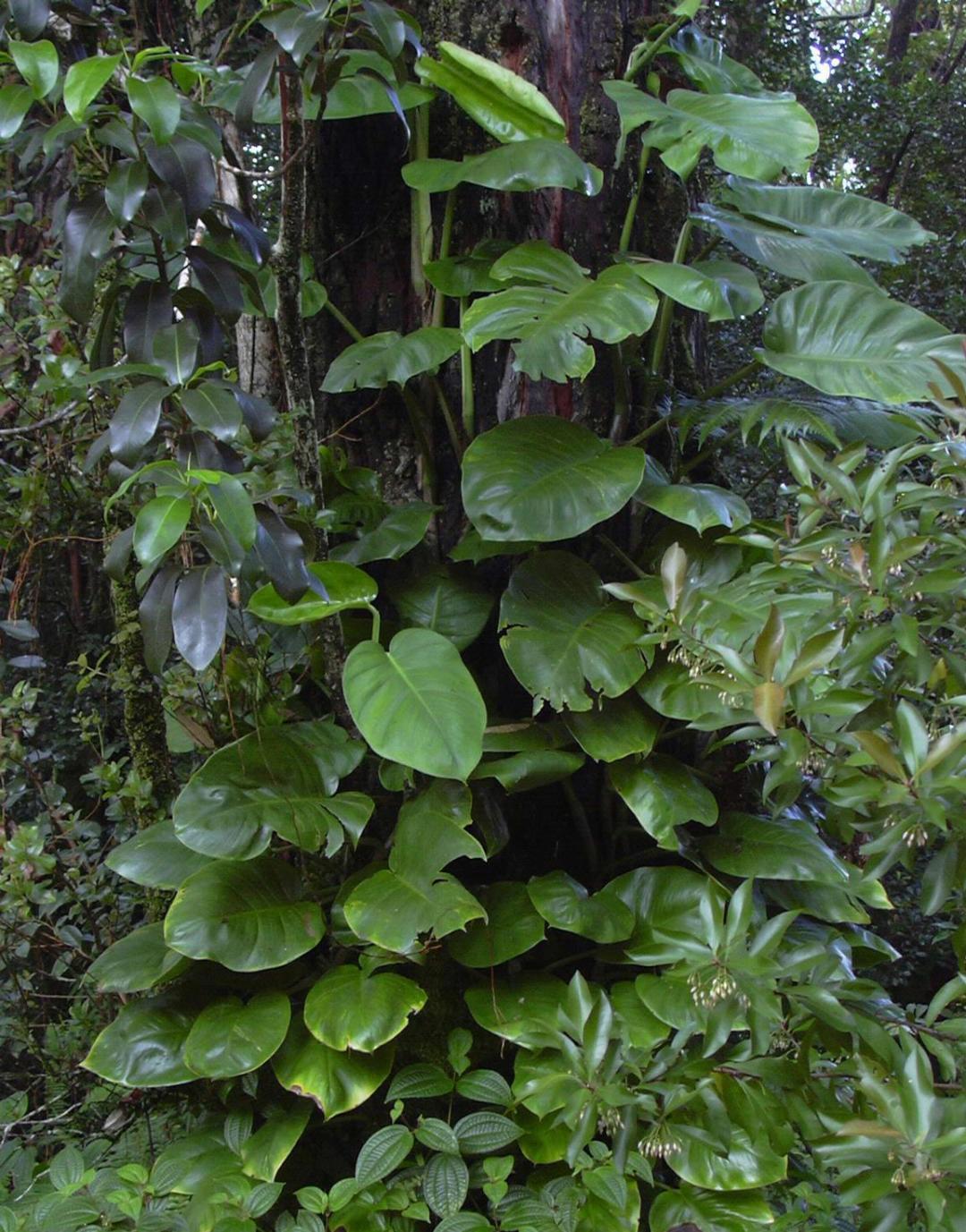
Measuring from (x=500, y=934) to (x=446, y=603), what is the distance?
614 mm

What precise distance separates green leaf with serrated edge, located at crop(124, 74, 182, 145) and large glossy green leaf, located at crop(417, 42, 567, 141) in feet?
1.84

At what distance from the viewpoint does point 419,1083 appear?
5.27 feet

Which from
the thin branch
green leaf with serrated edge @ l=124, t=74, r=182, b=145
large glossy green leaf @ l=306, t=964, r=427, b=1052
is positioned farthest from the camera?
the thin branch

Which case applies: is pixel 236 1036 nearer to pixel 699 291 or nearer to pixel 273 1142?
pixel 273 1142

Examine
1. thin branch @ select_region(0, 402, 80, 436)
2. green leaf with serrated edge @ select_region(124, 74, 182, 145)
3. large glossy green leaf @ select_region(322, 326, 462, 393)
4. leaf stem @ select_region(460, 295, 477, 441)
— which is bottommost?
thin branch @ select_region(0, 402, 80, 436)

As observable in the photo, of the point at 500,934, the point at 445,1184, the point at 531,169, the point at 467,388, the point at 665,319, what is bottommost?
the point at 445,1184

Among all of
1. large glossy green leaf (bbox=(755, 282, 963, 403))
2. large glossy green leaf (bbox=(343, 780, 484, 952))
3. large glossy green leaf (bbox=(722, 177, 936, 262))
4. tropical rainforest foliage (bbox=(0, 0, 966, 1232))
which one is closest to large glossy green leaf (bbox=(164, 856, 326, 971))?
tropical rainforest foliage (bbox=(0, 0, 966, 1232))

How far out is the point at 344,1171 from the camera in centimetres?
178

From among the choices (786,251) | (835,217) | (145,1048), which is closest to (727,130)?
(786,251)

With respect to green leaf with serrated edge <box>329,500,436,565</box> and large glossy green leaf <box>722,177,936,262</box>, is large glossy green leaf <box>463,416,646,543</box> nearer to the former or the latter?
green leaf with serrated edge <box>329,500,436,565</box>

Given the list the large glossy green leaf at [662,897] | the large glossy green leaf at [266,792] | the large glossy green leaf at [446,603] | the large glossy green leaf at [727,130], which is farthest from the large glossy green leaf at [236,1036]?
the large glossy green leaf at [727,130]

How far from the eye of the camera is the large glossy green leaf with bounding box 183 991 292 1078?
1.50 m

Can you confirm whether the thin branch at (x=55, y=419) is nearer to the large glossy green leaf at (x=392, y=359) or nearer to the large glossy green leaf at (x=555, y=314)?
the large glossy green leaf at (x=392, y=359)

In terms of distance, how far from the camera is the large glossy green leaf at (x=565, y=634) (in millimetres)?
1640
